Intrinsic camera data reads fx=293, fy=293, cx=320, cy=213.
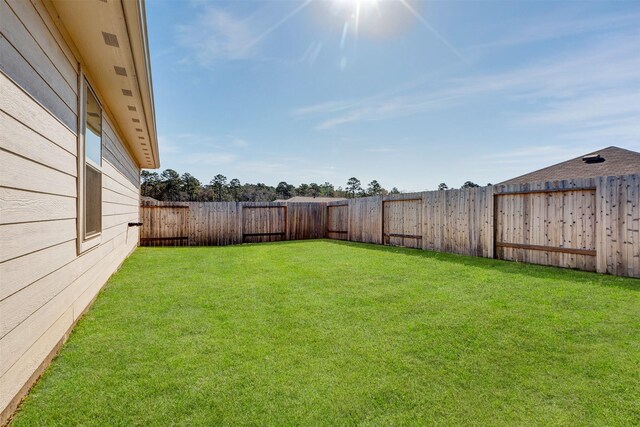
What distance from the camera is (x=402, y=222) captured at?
856 cm

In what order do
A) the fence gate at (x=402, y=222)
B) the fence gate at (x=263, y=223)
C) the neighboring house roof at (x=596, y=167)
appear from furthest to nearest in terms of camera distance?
the fence gate at (x=263, y=223)
the neighboring house roof at (x=596, y=167)
the fence gate at (x=402, y=222)

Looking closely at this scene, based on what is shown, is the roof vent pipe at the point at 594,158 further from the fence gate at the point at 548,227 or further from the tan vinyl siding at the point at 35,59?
the tan vinyl siding at the point at 35,59

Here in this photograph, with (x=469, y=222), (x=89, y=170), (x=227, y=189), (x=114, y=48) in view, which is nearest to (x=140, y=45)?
(x=114, y=48)

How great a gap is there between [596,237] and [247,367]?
571cm

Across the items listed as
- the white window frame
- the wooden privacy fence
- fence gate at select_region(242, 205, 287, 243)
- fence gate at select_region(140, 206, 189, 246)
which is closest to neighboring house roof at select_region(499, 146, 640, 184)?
the wooden privacy fence

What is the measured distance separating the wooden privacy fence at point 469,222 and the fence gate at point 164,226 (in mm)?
29

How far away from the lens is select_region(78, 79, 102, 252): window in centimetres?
277

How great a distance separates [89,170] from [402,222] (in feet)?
24.0

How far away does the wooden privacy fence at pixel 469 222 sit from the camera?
4.58 meters

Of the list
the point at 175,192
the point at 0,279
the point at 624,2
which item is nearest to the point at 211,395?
the point at 0,279

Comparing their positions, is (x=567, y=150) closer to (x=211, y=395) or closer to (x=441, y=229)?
(x=441, y=229)

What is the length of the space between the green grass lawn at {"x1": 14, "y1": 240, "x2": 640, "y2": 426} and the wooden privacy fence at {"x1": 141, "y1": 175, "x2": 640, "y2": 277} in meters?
0.94

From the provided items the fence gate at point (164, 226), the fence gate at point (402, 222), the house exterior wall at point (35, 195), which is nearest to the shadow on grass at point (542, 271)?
the fence gate at point (402, 222)

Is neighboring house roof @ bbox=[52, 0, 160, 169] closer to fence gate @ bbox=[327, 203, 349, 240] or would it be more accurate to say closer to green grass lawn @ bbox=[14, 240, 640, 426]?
green grass lawn @ bbox=[14, 240, 640, 426]
